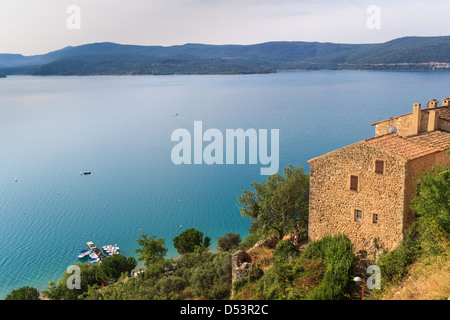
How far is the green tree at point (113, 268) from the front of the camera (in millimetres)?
25938

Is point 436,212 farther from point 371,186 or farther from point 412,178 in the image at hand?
point 371,186

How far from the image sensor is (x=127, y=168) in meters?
57.1

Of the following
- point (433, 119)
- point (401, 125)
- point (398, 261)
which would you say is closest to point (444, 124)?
point (433, 119)

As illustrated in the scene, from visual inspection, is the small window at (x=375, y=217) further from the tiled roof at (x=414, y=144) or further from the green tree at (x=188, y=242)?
the green tree at (x=188, y=242)

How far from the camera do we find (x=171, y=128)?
3268 inches

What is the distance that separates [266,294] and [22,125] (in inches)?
3677

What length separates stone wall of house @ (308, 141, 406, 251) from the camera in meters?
16.3

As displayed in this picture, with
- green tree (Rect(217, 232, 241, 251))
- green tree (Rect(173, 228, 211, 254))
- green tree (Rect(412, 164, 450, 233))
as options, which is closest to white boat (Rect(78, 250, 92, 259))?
green tree (Rect(173, 228, 211, 254))

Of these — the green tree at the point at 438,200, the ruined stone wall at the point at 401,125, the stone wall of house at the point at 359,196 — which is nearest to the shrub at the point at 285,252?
the stone wall of house at the point at 359,196

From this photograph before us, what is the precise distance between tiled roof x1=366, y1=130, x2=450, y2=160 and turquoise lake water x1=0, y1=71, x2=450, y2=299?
20.2m

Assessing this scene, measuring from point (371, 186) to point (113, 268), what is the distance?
61.3ft

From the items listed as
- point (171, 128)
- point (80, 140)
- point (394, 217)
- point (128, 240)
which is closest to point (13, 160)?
point (80, 140)

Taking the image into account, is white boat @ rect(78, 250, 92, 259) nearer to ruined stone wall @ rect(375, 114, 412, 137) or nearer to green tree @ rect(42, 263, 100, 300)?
green tree @ rect(42, 263, 100, 300)
